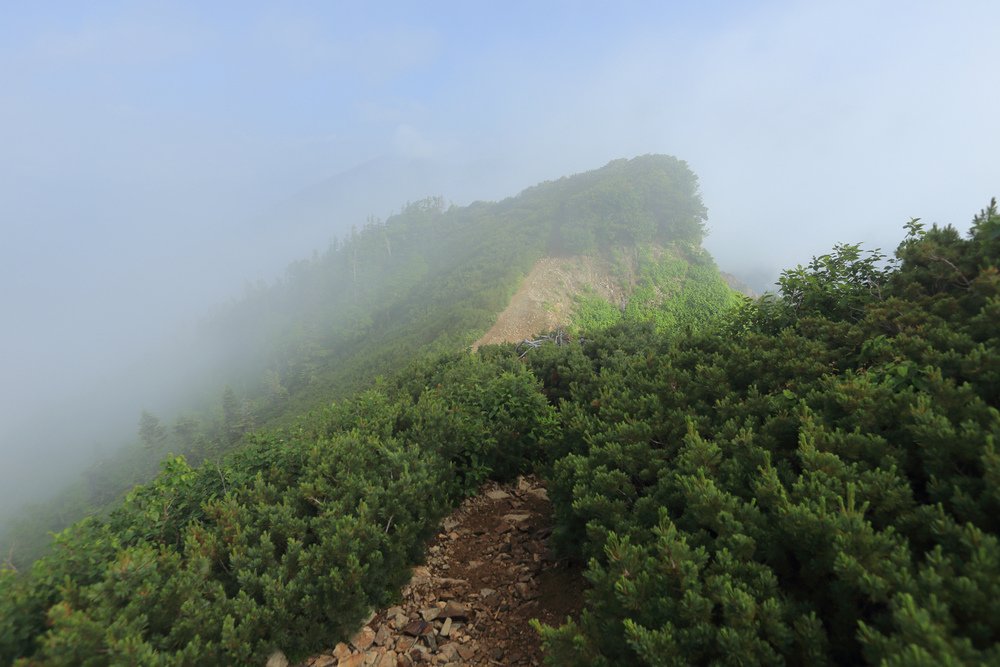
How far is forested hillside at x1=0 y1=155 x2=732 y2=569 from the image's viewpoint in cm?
3538

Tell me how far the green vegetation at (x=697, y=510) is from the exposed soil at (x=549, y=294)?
20752 mm

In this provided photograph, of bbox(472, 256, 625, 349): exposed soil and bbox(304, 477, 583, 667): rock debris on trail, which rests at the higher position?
bbox(304, 477, 583, 667): rock debris on trail

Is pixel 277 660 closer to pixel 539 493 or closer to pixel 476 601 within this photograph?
pixel 476 601

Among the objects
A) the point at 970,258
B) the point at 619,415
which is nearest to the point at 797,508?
the point at 619,415

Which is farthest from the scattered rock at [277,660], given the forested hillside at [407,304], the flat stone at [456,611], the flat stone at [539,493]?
the forested hillside at [407,304]

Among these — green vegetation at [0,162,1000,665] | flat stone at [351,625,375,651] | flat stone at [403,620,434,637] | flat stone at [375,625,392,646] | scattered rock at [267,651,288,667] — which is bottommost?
flat stone at [403,620,434,637]

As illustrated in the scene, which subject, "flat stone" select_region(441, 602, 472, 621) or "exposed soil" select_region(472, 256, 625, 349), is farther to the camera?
"exposed soil" select_region(472, 256, 625, 349)

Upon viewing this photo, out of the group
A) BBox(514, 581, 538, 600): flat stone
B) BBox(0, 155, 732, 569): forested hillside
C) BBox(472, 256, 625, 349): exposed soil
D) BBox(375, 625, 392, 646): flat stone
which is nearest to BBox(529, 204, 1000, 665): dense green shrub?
BBox(514, 581, 538, 600): flat stone

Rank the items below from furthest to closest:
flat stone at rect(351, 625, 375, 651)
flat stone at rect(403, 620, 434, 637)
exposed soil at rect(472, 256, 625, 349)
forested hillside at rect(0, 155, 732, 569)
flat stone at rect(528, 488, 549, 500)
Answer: forested hillside at rect(0, 155, 732, 569)
exposed soil at rect(472, 256, 625, 349)
flat stone at rect(528, 488, 549, 500)
flat stone at rect(403, 620, 434, 637)
flat stone at rect(351, 625, 375, 651)

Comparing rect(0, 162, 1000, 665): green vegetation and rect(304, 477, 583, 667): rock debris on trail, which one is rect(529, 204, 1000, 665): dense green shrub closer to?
rect(0, 162, 1000, 665): green vegetation

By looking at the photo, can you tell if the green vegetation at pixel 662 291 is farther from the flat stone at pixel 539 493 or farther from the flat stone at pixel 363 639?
the flat stone at pixel 363 639

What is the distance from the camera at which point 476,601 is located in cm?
579

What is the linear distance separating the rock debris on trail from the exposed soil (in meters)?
20.1

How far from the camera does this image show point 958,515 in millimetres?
3074
